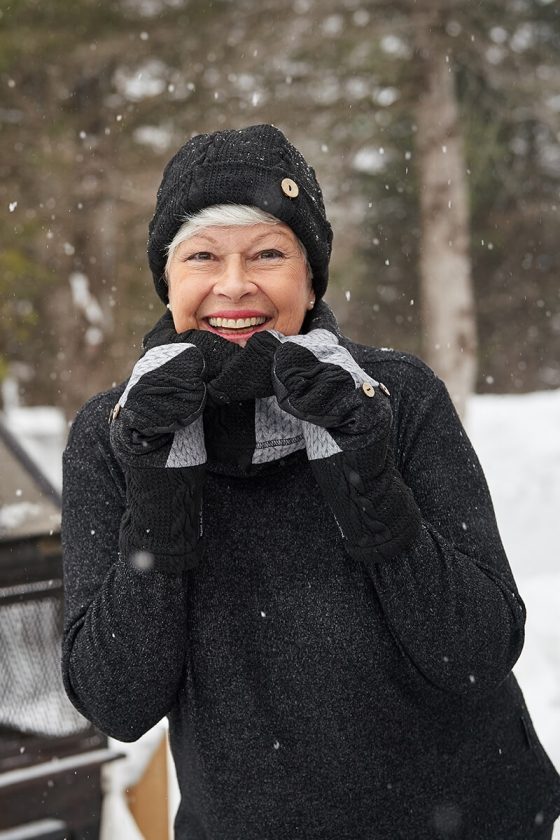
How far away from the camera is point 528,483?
10.6 meters

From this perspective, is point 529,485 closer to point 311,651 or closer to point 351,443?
point 311,651

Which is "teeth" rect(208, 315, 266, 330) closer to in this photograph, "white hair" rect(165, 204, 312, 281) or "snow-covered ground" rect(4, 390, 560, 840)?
"white hair" rect(165, 204, 312, 281)

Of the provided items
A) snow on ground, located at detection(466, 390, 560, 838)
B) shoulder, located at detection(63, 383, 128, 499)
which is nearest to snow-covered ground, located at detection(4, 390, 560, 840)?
snow on ground, located at detection(466, 390, 560, 838)

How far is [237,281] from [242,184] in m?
0.19

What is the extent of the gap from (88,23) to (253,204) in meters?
9.82

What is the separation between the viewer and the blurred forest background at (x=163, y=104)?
10.0 metres

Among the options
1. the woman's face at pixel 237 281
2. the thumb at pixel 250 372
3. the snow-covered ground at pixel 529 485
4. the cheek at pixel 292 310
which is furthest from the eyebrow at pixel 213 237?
the snow-covered ground at pixel 529 485

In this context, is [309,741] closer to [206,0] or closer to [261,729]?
[261,729]

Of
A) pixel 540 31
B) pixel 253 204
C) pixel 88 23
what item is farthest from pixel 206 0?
pixel 253 204

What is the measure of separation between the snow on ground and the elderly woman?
3307mm

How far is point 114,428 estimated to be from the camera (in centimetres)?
172

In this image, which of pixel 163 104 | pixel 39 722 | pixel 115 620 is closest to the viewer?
pixel 115 620

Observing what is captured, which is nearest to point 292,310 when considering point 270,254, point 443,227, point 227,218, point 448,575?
point 270,254

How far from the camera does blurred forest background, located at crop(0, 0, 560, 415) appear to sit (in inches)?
396
